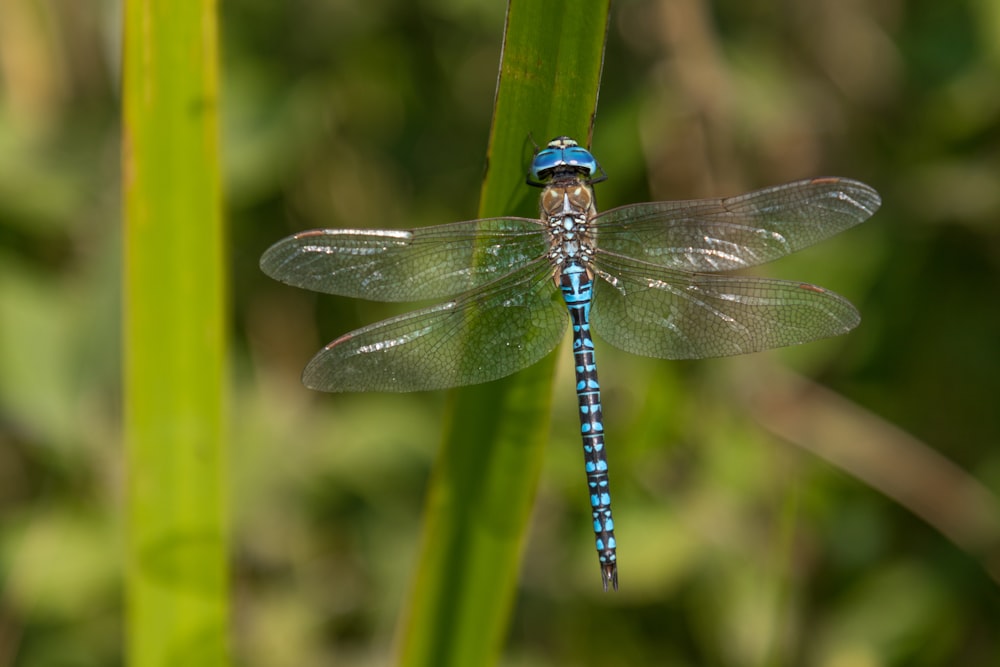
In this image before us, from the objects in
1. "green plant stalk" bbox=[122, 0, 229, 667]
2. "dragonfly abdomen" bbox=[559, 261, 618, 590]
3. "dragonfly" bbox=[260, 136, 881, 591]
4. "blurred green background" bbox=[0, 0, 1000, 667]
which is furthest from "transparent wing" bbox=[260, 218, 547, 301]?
"blurred green background" bbox=[0, 0, 1000, 667]

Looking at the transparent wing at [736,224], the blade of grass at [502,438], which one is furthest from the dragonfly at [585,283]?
the blade of grass at [502,438]

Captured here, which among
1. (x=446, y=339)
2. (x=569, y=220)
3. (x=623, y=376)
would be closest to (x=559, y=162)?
(x=569, y=220)

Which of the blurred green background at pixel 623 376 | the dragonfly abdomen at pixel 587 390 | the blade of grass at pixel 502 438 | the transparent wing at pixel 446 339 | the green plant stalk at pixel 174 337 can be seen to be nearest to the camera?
the blade of grass at pixel 502 438

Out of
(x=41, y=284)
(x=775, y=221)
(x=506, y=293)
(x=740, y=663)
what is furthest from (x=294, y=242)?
(x=740, y=663)

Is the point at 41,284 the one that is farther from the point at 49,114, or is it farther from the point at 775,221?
the point at 775,221

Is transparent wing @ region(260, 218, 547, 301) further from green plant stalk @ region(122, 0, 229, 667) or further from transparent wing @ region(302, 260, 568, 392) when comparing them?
green plant stalk @ region(122, 0, 229, 667)

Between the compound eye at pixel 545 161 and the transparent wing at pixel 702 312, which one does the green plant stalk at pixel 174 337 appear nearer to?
the compound eye at pixel 545 161

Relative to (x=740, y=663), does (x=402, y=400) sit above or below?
above
